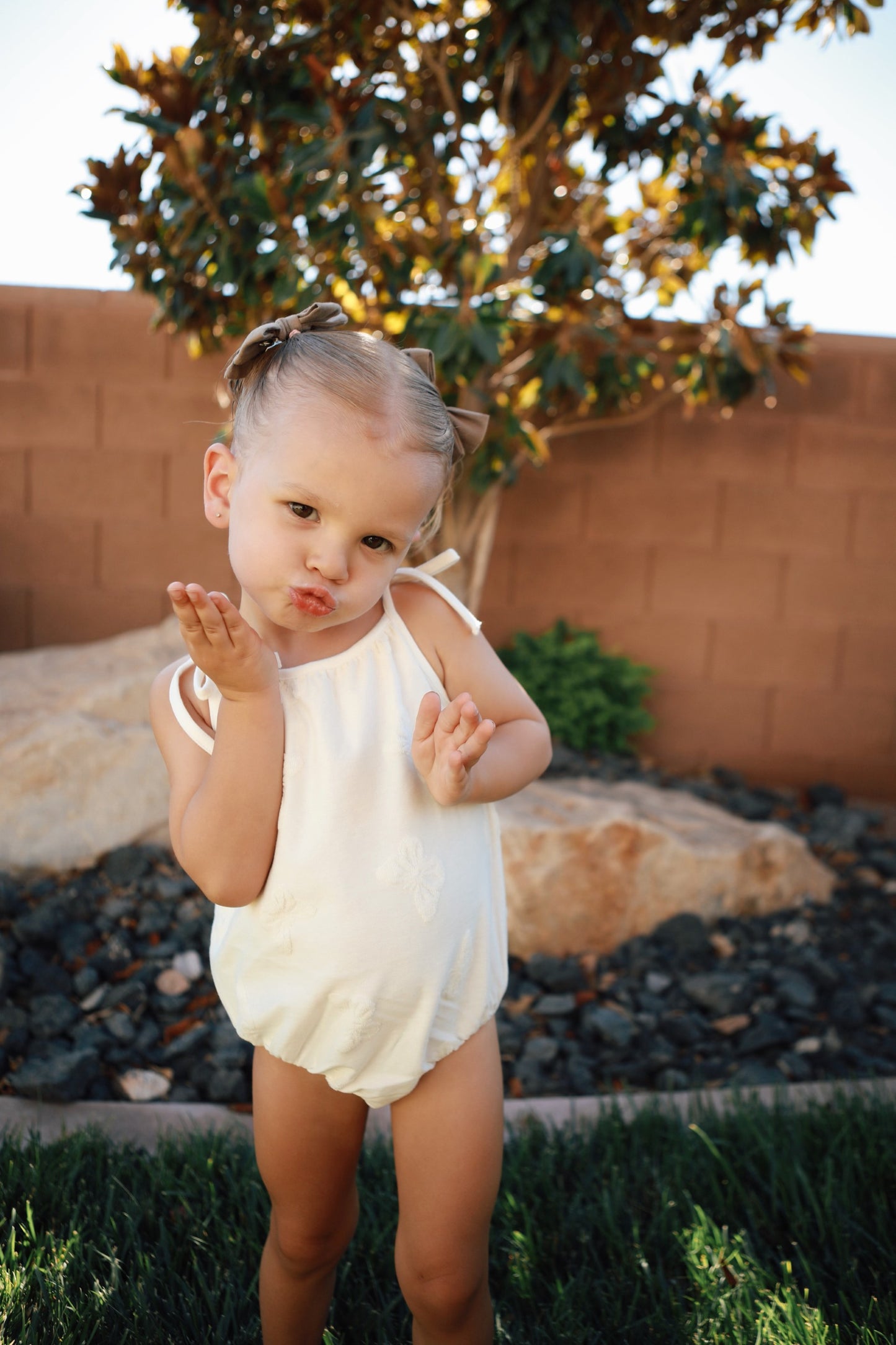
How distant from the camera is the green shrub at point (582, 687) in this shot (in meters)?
4.16

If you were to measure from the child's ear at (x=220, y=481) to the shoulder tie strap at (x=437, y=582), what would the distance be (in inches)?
10.3

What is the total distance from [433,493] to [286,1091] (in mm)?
845

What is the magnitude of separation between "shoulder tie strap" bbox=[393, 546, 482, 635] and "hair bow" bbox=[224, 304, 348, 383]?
36cm

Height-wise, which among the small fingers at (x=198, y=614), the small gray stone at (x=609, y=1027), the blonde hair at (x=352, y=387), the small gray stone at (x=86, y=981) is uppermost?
the blonde hair at (x=352, y=387)

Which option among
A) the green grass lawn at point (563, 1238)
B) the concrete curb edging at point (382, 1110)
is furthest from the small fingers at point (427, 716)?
the concrete curb edging at point (382, 1110)

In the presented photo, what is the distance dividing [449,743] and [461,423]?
53cm

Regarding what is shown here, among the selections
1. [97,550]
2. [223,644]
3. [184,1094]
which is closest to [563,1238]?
[184,1094]

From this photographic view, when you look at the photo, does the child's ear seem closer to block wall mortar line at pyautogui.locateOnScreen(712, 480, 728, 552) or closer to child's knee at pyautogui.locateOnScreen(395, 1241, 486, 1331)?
child's knee at pyautogui.locateOnScreen(395, 1241, 486, 1331)

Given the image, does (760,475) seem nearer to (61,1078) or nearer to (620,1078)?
(620,1078)

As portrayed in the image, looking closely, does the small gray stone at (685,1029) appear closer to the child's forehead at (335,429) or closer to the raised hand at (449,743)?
the raised hand at (449,743)

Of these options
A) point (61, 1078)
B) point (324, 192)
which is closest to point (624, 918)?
point (61, 1078)

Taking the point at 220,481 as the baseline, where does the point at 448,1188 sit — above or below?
below

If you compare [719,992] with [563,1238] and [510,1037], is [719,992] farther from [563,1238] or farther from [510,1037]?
[563,1238]

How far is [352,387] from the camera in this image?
1.22 m
